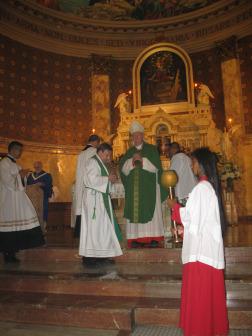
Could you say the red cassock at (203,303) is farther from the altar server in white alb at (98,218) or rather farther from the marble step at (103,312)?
the altar server in white alb at (98,218)

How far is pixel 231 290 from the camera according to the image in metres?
4.06

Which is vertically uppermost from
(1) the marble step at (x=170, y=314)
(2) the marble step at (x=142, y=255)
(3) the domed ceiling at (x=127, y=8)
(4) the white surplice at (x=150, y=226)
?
(3) the domed ceiling at (x=127, y=8)

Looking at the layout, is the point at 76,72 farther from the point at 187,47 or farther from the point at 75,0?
the point at 187,47

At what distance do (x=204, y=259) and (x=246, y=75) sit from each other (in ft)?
41.7

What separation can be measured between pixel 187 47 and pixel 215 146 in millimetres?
5679

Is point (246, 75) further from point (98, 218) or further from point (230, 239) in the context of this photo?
point (98, 218)

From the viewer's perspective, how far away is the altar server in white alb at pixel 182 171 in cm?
702

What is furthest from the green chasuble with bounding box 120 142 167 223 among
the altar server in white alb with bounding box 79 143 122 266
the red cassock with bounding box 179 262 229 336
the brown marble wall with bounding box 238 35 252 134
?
the brown marble wall with bounding box 238 35 252 134

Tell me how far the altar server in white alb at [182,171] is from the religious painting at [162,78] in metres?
7.50

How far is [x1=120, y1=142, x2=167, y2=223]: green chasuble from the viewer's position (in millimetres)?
5766

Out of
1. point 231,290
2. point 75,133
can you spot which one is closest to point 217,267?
point 231,290

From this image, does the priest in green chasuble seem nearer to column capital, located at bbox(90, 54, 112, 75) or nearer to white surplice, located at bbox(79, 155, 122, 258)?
white surplice, located at bbox(79, 155, 122, 258)

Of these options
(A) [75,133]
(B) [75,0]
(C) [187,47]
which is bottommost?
(A) [75,133]

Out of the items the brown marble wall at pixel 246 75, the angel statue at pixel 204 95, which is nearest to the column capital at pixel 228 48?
the brown marble wall at pixel 246 75
